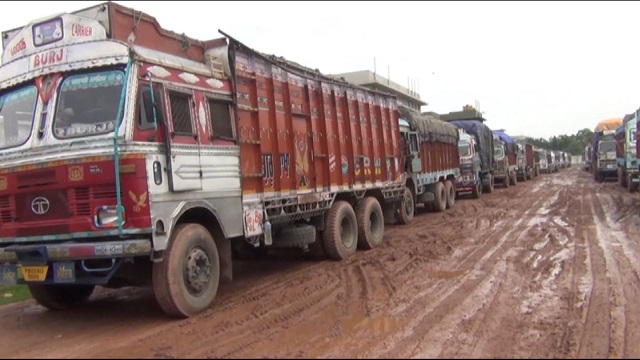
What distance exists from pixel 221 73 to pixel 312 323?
11.4 feet

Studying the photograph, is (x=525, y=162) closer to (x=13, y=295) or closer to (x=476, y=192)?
(x=476, y=192)

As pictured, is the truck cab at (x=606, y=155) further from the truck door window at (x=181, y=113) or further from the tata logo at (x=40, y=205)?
the tata logo at (x=40, y=205)

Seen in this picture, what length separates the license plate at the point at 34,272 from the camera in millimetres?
5715

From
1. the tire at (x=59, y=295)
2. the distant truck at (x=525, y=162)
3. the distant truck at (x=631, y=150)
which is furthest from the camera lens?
the distant truck at (x=525, y=162)

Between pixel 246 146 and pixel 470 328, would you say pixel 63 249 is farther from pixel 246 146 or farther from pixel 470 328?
pixel 470 328

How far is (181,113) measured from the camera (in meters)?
6.27

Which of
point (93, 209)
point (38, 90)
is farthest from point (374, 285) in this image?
point (38, 90)

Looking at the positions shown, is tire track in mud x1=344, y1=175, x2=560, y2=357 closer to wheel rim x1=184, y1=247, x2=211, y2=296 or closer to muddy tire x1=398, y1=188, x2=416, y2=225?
wheel rim x1=184, y1=247, x2=211, y2=296

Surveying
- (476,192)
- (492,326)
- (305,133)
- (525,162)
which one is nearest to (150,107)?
(305,133)

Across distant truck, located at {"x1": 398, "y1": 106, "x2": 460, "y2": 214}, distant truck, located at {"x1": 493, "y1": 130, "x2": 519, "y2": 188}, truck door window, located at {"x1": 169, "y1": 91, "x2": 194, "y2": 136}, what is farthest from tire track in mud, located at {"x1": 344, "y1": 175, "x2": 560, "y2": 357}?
distant truck, located at {"x1": 493, "y1": 130, "x2": 519, "y2": 188}

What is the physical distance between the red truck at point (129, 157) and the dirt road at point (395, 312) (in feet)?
1.80

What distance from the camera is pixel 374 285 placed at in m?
7.54

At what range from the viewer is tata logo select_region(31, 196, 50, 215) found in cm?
579

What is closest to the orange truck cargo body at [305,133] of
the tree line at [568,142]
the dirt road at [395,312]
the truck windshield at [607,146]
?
the dirt road at [395,312]
